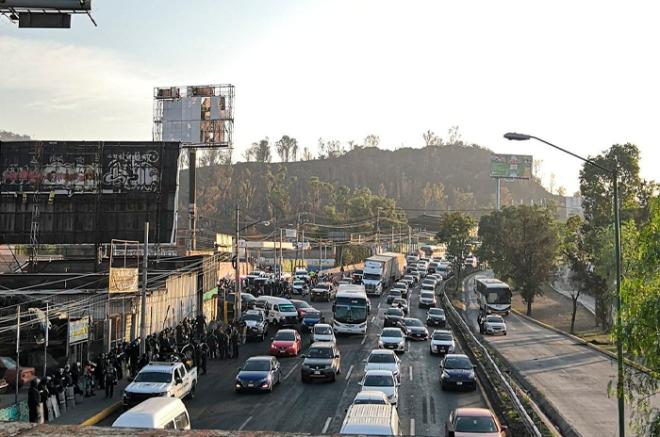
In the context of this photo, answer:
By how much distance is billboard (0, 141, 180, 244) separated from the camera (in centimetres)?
4472

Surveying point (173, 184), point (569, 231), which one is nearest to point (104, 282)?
point (173, 184)

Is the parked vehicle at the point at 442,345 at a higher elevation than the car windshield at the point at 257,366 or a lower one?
lower

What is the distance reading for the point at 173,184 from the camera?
153 ft

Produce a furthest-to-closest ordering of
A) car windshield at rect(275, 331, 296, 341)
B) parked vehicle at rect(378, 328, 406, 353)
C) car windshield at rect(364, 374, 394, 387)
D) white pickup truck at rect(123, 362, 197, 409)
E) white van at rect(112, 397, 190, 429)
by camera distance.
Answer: car windshield at rect(275, 331, 296, 341) → parked vehicle at rect(378, 328, 406, 353) → car windshield at rect(364, 374, 394, 387) → white pickup truck at rect(123, 362, 197, 409) → white van at rect(112, 397, 190, 429)

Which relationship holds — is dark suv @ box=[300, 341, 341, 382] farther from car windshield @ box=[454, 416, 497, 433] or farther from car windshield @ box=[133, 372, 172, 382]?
car windshield @ box=[454, 416, 497, 433]

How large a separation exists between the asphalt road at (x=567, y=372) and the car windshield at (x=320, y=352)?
348 inches

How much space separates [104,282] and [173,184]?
1166cm

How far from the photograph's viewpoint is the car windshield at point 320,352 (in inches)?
1139

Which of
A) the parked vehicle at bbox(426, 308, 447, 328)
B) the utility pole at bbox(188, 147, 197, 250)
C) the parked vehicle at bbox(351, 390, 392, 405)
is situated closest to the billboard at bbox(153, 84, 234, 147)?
the utility pole at bbox(188, 147, 197, 250)

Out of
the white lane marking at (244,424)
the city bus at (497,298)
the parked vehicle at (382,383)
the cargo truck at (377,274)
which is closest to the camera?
the white lane marking at (244,424)

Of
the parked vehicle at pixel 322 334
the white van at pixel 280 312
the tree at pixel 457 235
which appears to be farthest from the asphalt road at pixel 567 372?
the tree at pixel 457 235

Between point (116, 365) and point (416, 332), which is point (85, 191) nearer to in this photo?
point (116, 365)

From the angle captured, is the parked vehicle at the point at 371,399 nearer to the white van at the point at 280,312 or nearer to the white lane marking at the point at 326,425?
the white lane marking at the point at 326,425

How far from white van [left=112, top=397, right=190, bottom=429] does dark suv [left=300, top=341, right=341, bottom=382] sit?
12.1 meters
